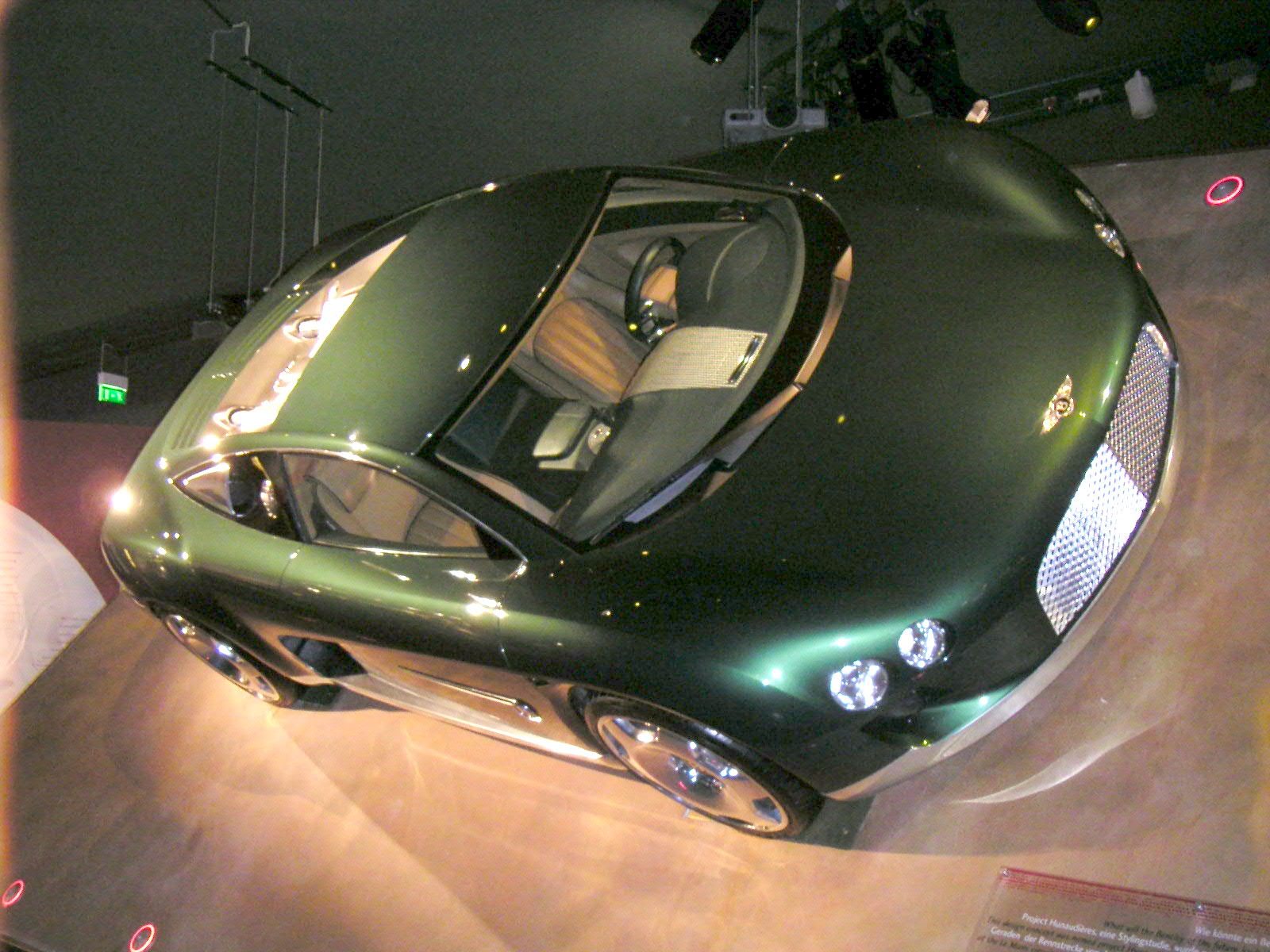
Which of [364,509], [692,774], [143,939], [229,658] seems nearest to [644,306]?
[364,509]

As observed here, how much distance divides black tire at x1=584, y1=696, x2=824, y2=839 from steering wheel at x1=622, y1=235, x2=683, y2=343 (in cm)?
114

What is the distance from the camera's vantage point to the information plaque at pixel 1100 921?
6.04 feet

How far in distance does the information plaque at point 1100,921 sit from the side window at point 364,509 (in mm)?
1481

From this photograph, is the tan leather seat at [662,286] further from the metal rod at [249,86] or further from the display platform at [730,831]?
the metal rod at [249,86]

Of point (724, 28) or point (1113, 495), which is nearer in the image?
point (1113, 495)

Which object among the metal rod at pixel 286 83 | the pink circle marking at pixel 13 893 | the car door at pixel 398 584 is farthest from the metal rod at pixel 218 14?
the pink circle marking at pixel 13 893

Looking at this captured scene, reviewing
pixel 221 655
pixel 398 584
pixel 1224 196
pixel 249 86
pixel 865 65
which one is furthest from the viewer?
pixel 249 86

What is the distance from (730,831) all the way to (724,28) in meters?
3.17

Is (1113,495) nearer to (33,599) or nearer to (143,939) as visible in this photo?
(143,939)

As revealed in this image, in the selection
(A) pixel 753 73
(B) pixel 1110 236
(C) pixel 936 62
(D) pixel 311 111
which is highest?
(C) pixel 936 62

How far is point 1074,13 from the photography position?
327cm

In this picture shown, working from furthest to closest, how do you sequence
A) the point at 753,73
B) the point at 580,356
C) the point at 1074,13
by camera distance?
the point at 753,73
the point at 1074,13
the point at 580,356

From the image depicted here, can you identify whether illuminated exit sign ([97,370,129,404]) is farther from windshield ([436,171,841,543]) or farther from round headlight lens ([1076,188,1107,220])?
round headlight lens ([1076,188,1107,220])

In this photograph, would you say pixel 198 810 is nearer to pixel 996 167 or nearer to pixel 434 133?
pixel 996 167
